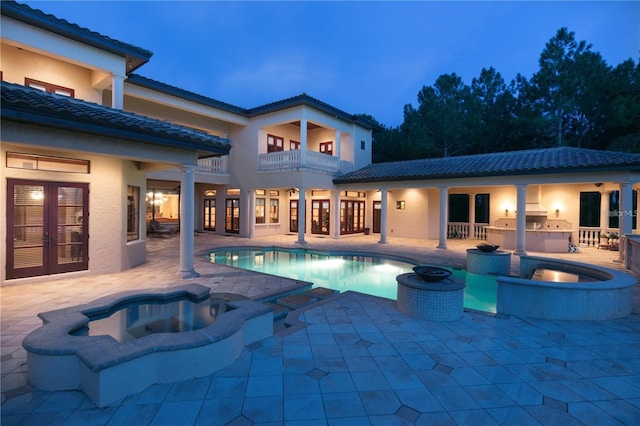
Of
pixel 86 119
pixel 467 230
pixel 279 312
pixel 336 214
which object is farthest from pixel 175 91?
pixel 467 230

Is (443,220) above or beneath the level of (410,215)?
beneath

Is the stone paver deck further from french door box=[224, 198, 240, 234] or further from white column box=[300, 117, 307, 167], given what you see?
french door box=[224, 198, 240, 234]

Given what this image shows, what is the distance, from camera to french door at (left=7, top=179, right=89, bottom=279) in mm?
6958

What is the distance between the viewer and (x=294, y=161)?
15.7 meters

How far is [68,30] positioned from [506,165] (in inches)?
607

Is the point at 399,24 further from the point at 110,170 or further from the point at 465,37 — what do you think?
the point at 110,170

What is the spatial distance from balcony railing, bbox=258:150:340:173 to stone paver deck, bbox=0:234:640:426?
10.8m

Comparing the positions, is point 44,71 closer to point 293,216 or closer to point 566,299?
point 566,299

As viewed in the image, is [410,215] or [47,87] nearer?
[47,87]

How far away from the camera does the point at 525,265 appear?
929cm

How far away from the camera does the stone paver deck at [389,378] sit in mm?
2867

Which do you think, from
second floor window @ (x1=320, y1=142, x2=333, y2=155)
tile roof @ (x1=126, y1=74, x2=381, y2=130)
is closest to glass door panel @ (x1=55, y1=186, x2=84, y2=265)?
tile roof @ (x1=126, y1=74, x2=381, y2=130)

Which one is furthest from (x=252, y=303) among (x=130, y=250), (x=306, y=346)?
(x=130, y=250)

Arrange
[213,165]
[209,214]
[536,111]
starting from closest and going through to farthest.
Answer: [213,165] → [209,214] → [536,111]
